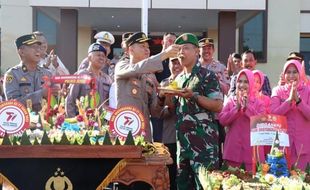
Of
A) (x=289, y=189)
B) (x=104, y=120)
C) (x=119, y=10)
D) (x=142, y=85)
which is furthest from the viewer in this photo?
(x=119, y=10)

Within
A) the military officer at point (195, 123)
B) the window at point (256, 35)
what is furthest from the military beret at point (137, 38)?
the window at point (256, 35)

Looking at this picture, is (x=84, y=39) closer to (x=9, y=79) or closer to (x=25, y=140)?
(x=9, y=79)

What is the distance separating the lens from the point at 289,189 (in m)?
3.12

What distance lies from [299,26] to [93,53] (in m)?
12.0

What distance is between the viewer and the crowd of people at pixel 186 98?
405cm

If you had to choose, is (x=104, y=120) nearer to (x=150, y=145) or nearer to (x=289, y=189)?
(x=150, y=145)

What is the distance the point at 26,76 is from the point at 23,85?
0.09m

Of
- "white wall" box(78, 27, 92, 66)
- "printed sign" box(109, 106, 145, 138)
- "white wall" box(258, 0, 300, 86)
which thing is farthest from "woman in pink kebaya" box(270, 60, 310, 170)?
"white wall" box(78, 27, 92, 66)

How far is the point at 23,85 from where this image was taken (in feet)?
15.0

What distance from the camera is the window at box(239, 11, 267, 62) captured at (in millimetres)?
15666

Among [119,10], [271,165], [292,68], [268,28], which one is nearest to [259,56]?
[268,28]

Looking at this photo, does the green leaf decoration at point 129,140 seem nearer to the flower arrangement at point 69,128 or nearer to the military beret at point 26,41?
the flower arrangement at point 69,128

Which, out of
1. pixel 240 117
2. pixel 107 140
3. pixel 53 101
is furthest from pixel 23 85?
pixel 240 117

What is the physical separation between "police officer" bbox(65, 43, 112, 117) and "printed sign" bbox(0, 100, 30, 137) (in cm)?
115
